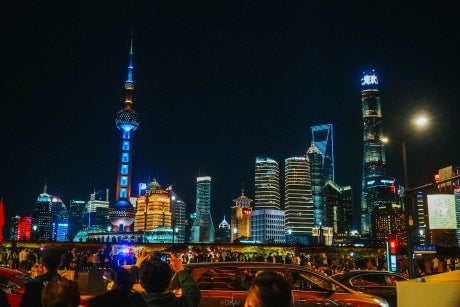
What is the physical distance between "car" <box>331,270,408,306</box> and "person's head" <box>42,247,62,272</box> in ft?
36.8

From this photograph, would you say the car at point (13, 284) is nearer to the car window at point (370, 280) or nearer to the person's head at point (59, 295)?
the person's head at point (59, 295)

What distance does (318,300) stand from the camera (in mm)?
10656

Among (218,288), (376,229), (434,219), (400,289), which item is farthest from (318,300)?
(376,229)

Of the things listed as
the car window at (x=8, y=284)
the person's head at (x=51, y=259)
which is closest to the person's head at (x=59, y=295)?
the person's head at (x=51, y=259)

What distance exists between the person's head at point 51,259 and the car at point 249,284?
4767 millimetres

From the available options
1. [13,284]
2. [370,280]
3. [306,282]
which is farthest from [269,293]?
[370,280]

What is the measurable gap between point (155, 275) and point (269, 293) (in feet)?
4.73

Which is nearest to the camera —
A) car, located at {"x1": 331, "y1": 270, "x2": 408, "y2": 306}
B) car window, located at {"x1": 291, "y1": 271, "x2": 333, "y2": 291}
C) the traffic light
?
car window, located at {"x1": 291, "y1": 271, "x2": 333, "y2": 291}

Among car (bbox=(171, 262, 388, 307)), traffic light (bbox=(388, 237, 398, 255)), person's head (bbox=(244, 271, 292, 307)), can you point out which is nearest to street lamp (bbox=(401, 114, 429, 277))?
traffic light (bbox=(388, 237, 398, 255))

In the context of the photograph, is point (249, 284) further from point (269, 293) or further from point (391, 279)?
point (269, 293)

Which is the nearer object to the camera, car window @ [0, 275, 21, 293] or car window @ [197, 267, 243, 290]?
car window @ [197, 267, 243, 290]

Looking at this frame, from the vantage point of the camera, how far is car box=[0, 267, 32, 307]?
33.3ft

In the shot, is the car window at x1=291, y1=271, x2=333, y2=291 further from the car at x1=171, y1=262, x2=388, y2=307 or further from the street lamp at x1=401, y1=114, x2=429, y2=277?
the street lamp at x1=401, y1=114, x2=429, y2=277

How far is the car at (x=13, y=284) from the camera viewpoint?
10.1 metres
